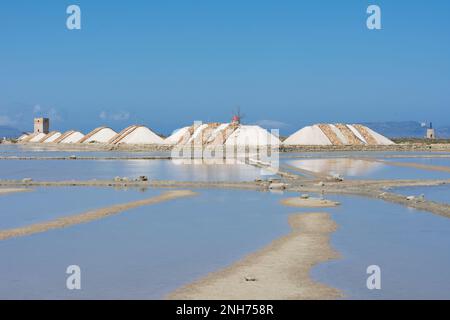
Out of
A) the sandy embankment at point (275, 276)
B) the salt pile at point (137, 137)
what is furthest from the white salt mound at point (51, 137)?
the sandy embankment at point (275, 276)

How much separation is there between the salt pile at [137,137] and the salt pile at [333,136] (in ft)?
54.4

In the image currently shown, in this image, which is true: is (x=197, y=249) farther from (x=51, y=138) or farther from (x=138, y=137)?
(x=51, y=138)

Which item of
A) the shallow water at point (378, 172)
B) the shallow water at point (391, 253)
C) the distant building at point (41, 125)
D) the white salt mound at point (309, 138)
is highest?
the distant building at point (41, 125)

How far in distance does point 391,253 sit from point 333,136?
55.1m

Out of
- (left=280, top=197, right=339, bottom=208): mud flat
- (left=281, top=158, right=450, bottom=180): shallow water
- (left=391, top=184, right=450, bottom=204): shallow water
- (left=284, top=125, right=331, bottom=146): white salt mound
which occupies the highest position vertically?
(left=284, top=125, right=331, bottom=146): white salt mound

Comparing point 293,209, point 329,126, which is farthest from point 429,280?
point 329,126

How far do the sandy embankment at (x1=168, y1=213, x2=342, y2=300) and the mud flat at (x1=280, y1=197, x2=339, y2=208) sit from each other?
3899mm

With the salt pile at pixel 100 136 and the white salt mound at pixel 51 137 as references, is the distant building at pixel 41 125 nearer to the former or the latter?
the white salt mound at pixel 51 137

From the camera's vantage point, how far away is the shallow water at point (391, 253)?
640cm

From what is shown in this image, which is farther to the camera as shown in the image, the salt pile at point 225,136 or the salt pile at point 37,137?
the salt pile at point 37,137

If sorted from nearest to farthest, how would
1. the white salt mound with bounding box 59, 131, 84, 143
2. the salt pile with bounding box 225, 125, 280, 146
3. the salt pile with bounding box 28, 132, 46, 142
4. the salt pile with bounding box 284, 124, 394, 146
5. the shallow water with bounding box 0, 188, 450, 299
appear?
the shallow water with bounding box 0, 188, 450, 299, the salt pile with bounding box 225, 125, 280, 146, the salt pile with bounding box 284, 124, 394, 146, the white salt mound with bounding box 59, 131, 84, 143, the salt pile with bounding box 28, 132, 46, 142

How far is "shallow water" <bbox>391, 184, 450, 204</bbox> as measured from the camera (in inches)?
582

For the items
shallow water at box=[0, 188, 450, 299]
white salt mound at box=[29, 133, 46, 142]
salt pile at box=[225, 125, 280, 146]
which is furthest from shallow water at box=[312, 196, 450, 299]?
white salt mound at box=[29, 133, 46, 142]

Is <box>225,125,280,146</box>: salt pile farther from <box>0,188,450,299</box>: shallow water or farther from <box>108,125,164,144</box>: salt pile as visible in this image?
<box>0,188,450,299</box>: shallow water
